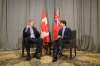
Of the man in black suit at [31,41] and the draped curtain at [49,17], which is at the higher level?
the draped curtain at [49,17]

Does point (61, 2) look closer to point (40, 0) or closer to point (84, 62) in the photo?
point (40, 0)

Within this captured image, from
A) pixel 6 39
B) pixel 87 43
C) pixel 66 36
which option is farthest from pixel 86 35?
pixel 6 39

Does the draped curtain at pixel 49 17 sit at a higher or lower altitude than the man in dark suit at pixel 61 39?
higher

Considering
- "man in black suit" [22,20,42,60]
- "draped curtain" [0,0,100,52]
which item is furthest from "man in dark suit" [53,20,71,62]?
"draped curtain" [0,0,100,52]

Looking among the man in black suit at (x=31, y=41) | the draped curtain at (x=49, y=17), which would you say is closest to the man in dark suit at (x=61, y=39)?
the man in black suit at (x=31, y=41)

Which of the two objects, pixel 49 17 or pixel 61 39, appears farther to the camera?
pixel 49 17

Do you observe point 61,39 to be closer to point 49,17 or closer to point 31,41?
point 31,41

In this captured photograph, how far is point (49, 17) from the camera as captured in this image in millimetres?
7488

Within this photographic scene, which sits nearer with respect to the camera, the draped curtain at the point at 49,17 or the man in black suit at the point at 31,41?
the man in black suit at the point at 31,41

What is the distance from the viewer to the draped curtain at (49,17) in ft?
24.2

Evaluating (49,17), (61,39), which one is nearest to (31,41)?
(61,39)

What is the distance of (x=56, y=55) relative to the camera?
19.0 ft

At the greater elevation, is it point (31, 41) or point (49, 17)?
point (49, 17)

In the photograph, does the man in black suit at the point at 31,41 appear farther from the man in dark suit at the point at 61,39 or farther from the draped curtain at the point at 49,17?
the draped curtain at the point at 49,17
